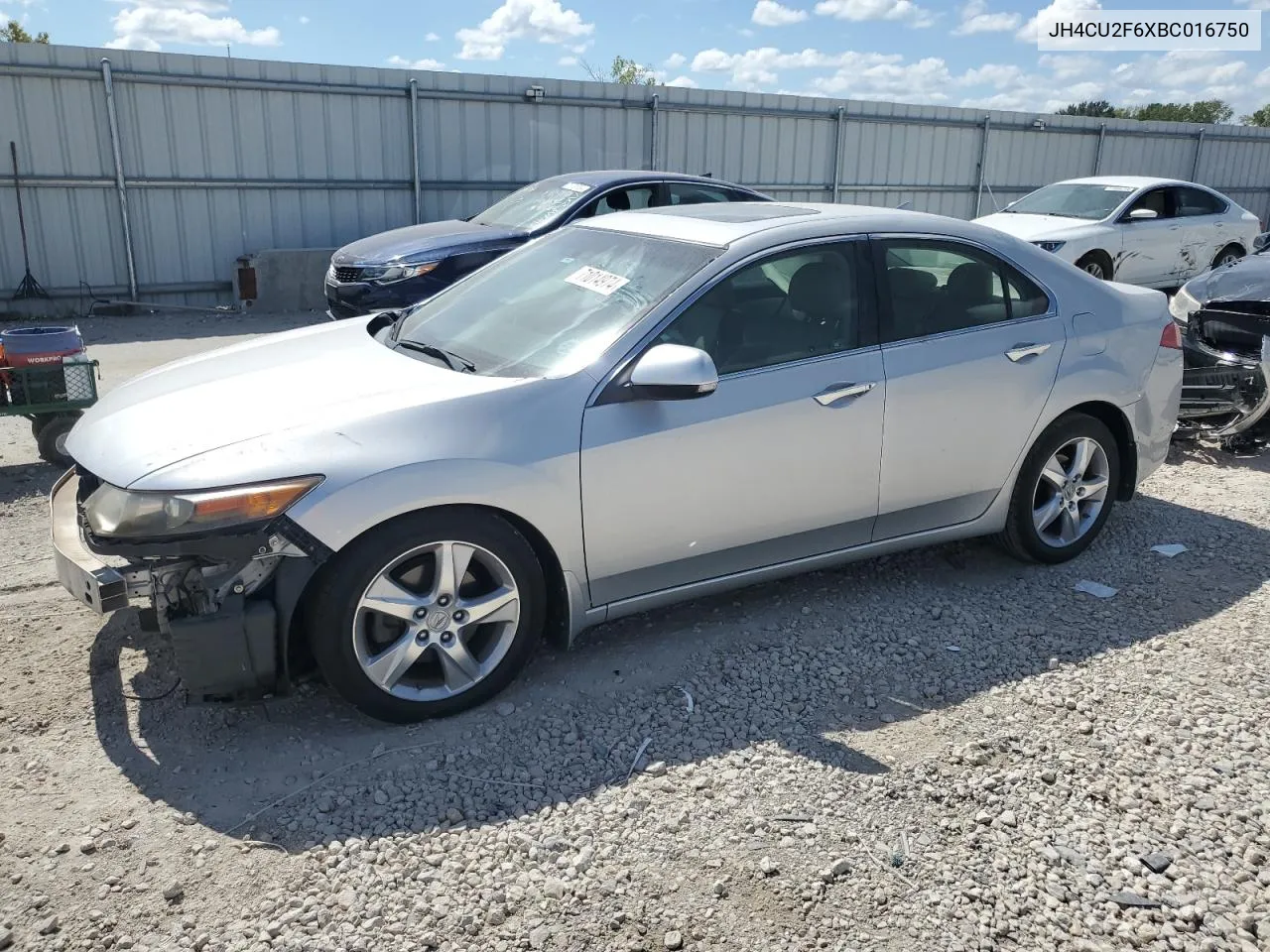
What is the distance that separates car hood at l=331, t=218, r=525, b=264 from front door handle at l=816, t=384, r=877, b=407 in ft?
21.2

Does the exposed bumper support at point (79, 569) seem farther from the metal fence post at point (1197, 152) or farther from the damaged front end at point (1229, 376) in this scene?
the metal fence post at point (1197, 152)

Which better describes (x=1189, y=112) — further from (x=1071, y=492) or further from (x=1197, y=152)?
(x=1071, y=492)

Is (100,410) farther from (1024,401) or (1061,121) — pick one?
A: (1061,121)

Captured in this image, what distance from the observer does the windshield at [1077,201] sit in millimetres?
12734

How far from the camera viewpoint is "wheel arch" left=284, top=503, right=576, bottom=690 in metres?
3.34

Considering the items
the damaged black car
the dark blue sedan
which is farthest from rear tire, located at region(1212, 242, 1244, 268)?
the damaged black car

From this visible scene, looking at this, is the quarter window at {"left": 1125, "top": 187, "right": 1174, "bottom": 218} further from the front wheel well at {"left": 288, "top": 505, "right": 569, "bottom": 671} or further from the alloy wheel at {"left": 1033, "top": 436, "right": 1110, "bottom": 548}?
the front wheel well at {"left": 288, "top": 505, "right": 569, "bottom": 671}

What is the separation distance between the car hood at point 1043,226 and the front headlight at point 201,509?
33.6 ft

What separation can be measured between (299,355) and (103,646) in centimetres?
135

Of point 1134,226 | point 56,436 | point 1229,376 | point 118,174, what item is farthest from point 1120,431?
point 118,174

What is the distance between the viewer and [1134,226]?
12.7 m

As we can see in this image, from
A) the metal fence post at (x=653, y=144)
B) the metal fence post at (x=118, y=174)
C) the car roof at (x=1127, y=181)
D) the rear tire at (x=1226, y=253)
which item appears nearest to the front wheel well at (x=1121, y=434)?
the car roof at (x=1127, y=181)

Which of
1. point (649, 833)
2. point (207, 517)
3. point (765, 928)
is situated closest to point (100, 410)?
point (207, 517)

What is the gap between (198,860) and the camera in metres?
2.92
